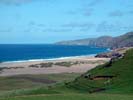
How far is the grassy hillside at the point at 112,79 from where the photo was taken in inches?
1241

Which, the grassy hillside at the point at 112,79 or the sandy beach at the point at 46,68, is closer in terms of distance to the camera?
the grassy hillside at the point at 112,79

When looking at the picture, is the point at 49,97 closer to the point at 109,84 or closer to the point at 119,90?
the point at 119,90

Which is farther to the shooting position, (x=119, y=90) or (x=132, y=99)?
(x=119, y=90)

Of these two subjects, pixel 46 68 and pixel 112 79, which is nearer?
pixel 112 79

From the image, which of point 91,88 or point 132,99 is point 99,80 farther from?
point 132,99

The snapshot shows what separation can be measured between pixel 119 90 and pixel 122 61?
283 inches

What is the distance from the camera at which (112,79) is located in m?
33.7

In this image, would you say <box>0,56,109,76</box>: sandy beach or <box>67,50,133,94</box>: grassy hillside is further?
<box>0,56,109,76</box>: sandy beach

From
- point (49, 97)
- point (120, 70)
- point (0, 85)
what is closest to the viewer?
point (49, 97)

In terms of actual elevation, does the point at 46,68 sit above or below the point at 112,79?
above

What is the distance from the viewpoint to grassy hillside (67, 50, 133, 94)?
3152 centimetres

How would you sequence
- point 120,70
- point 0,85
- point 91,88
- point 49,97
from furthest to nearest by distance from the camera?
point 0,85 < point 120,70 < point 91,88 < point 49,97

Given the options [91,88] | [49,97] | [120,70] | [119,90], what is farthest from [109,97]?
[120,70]

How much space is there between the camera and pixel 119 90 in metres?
30.2
